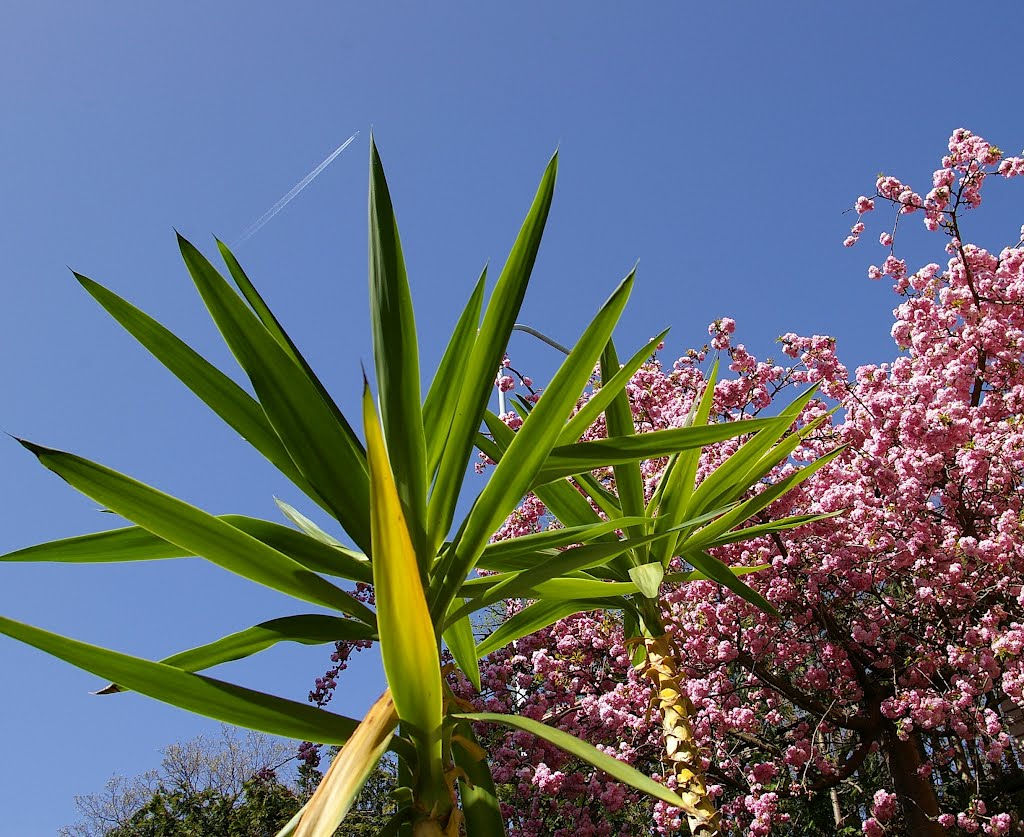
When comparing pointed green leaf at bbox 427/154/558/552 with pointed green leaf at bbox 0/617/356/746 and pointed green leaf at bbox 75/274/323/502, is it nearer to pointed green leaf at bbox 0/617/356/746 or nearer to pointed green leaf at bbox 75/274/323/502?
pointed green leaf at bbox 75/274/323/502

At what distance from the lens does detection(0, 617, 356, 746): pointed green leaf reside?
1.56 m

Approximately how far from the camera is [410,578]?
1.37 m

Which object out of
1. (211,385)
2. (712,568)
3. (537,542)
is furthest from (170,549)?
(712,568)

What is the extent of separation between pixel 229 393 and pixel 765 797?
4.29 meters

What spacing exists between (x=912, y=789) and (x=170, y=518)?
535 cm

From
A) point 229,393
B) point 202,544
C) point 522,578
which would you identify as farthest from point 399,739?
point 229,393

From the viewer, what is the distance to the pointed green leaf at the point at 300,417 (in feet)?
6.40

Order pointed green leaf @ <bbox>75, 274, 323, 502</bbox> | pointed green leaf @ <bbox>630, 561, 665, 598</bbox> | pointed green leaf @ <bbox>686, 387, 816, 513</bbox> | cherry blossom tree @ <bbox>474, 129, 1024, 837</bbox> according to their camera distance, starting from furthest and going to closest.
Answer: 1. cherry blossom tree @ <bbox>474, 129, 1024, 837</bbox>
2. pointed green leaf @ <bbox>686, 387, 816, 513</bbox>
3. pointed green leaf @ <bbox>630, 561, 665, 598</bbox>
4. pointed green leaf @ <bbox>75, 274, 323, 502</bbox>

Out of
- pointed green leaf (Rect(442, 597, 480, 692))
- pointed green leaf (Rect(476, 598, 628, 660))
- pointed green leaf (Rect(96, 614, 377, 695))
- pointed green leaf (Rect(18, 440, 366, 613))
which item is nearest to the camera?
pointed green leaf (Rect(18, 440, 366, 613))

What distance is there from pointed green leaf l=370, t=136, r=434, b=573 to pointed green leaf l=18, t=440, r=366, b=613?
348 mm

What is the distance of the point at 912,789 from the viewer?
17.0 feet

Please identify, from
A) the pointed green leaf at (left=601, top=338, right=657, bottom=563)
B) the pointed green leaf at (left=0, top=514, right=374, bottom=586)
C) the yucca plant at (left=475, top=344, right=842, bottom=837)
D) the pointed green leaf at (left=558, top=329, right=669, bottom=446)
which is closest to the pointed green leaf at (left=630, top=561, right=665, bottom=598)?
the yucca plant at (left=475, top=344, right=842, bottom=837)

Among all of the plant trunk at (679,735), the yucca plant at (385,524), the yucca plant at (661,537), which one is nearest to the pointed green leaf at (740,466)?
the yucca plant at (661,537)

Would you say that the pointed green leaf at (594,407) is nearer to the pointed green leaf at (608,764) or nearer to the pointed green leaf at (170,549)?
the pointed green leaf at (170,549)
